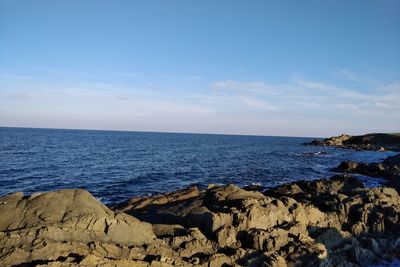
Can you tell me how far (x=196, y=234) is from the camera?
47.1 ft

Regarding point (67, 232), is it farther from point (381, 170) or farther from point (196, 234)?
point (381, 170)

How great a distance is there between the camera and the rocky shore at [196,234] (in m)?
11.0

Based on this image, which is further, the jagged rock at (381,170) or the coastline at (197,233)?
the jagged rock at (381,170)

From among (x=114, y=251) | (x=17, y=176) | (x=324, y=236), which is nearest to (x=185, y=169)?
(x=17, y=176)

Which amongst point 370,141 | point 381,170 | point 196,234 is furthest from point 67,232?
point 370,141

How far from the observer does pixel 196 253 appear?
13289mm

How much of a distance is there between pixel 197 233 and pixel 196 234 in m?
0.10

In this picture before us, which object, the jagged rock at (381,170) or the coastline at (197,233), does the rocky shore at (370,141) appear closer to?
the jagged rock at (381,170)

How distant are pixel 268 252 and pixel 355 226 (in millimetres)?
8313

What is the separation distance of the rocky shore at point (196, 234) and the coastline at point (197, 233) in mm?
33

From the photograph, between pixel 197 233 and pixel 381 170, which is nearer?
pixel 197 233

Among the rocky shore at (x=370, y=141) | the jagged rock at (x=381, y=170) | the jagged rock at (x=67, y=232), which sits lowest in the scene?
the jagged rock at (x=381, y=170)

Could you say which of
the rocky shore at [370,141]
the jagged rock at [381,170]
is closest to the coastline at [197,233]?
the jagged rock at [381,170]

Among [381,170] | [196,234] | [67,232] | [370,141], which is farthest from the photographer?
[370,141]
